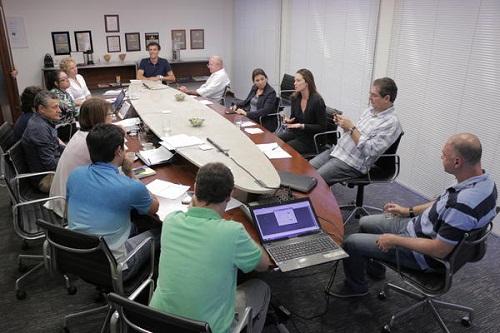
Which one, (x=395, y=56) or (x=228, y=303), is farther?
(x=395, y=56)

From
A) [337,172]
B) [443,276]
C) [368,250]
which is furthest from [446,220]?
[337,172]

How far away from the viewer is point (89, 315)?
8.32 ft

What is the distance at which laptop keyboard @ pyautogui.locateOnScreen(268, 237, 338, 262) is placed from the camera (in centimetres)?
196

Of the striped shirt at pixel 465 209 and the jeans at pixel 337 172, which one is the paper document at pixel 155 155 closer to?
the jeans at pixel 337 172

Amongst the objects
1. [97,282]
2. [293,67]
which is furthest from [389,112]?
[293,67]

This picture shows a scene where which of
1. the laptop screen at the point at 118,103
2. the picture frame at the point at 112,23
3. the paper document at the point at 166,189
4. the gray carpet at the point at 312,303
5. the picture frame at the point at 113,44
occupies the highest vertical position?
the picture frame at the point at 112,23

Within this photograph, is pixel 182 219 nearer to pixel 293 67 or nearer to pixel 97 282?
pixel 97 282

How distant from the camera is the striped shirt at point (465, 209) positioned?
2.00 metres

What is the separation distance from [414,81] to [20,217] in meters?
3.78

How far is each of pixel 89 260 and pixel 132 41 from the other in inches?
250

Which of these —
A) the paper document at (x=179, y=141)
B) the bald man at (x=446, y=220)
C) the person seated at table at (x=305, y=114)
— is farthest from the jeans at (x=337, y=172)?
the paper document at (x=179, y=141)

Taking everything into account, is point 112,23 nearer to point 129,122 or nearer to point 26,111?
point 129,122

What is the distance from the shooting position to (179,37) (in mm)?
7898

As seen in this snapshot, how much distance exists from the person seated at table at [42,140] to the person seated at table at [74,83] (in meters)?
1.84
